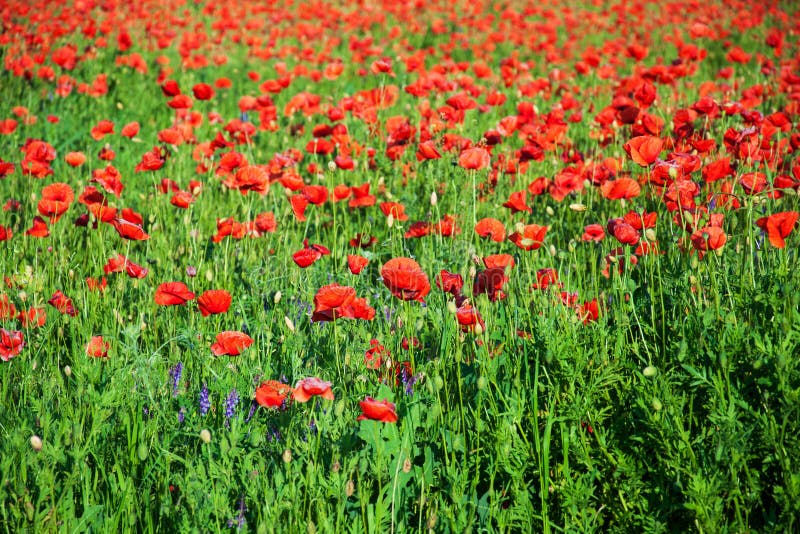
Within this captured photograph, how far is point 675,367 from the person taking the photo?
77.7 inches

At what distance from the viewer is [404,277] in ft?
6.40

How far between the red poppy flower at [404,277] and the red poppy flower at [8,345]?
1.18 metres

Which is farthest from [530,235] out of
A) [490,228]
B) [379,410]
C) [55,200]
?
[55,200]

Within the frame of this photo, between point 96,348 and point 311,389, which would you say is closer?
point 311,389

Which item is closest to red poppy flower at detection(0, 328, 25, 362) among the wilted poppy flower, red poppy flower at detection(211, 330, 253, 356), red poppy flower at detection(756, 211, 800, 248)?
red poppy flower at detection(211, 330, 253, 356)

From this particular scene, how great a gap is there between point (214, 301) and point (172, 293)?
19 cm

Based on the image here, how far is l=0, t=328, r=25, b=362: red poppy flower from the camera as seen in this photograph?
222 cm

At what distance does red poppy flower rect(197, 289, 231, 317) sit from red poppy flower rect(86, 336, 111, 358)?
323 millimetres

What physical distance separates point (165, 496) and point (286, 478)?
0.95 feet

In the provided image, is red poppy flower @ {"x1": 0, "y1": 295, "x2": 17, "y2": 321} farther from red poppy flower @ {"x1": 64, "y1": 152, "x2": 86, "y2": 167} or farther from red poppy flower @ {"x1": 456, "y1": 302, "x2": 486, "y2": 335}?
red poppy flower @ {"x1": 456, "y1": 302, "x2": 486, "y2": 335}

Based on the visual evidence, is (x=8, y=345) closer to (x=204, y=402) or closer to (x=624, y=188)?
(x=204, y=402)

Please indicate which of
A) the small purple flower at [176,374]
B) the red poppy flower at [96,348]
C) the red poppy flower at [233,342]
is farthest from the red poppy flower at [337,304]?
the red poppy flower at [96,348]

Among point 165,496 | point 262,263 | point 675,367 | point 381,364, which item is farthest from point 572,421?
point 262,263

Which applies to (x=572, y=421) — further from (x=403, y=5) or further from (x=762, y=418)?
(x=403, y=5)
